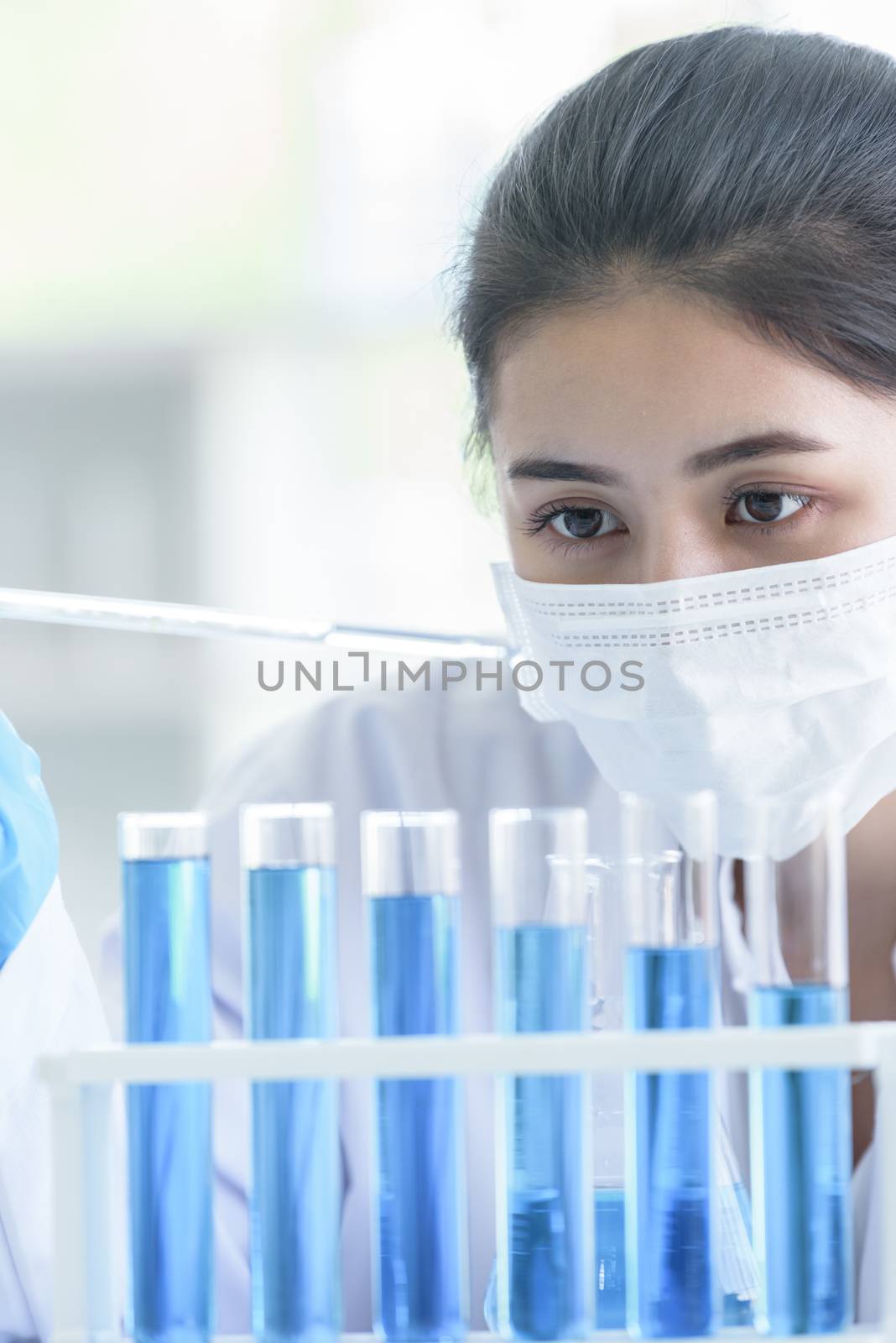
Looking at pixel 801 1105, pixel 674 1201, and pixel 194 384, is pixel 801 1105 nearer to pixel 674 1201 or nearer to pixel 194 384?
pixel 674 1201

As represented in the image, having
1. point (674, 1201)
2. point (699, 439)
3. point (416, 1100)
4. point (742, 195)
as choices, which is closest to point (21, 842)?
point (416, 1100)

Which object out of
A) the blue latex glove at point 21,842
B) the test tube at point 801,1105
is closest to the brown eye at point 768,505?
the test tube at point 801,1105

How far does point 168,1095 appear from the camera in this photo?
66 centimetres

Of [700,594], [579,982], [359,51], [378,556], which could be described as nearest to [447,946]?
[579,982]

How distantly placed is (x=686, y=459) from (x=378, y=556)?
78.8 inches

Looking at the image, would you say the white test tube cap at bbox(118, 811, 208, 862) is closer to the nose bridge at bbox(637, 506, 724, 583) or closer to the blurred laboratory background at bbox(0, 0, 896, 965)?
the nose bridge at bbox(637, 506, 724, 583)

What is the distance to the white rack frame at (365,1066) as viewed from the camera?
24.0 inches

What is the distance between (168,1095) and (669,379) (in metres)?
0.63

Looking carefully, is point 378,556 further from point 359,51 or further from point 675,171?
point 675,171

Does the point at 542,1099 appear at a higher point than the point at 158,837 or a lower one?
lower

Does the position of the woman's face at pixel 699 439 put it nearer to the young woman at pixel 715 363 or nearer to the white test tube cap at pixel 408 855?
the young woman at pixel 715 363

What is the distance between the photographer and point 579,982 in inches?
26.3

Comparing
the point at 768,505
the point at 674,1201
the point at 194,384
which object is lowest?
the point at 674,1201

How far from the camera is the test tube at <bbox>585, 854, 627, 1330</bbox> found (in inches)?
29.3
